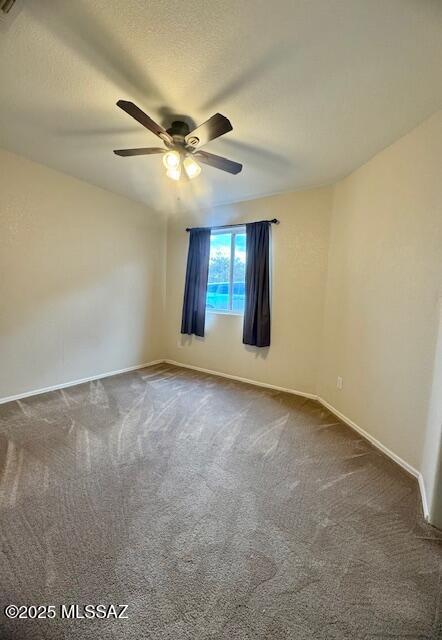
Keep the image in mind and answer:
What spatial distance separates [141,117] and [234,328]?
2.65 metres

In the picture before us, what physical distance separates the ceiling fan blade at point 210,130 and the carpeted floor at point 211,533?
223 cm

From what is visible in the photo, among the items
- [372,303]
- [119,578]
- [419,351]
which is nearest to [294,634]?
[119,578]

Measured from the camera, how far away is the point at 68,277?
10.3 ft

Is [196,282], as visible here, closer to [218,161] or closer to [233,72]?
[218,161]

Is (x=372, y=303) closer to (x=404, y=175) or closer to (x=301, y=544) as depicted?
(x=404, y=175)

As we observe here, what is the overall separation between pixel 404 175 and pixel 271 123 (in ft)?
3.64

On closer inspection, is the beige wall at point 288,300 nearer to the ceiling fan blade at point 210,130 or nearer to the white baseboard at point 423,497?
the white baseboard at point 423,497

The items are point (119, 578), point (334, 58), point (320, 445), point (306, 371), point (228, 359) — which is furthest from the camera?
point (228, 359)

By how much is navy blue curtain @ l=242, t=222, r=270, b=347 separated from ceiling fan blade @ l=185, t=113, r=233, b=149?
1.65 m

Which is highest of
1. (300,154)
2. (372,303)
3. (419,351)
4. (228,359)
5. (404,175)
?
(300,154)

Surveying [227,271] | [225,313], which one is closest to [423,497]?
[225,313]

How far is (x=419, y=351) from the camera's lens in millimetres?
1848

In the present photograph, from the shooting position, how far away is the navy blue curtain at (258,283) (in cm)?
336

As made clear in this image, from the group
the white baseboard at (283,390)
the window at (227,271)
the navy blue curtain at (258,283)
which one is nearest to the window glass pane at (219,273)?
the window at (227,271)
